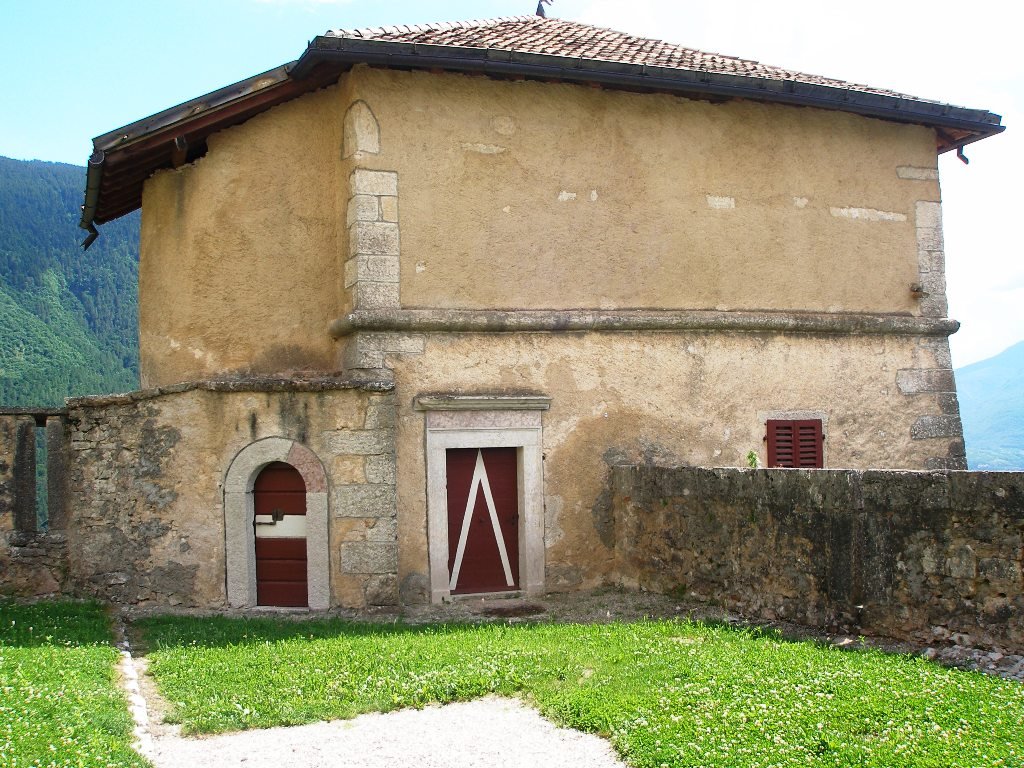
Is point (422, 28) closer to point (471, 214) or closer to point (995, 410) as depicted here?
point (471, 214)

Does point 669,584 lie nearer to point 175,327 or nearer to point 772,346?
point 772,346

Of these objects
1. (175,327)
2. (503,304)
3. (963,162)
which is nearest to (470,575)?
(503,304)

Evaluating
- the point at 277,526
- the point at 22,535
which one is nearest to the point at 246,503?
the point at 277,526

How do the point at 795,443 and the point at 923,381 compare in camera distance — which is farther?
the point at 923,381

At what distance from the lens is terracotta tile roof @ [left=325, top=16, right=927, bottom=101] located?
1025 cm

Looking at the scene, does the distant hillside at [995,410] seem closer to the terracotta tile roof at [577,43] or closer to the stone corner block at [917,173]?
the stone corner block at [917,173]

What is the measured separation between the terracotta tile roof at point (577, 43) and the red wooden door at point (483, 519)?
4.29m

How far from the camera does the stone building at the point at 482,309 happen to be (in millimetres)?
9484

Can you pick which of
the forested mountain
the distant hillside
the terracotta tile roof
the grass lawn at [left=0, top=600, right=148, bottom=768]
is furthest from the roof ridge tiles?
the distant hillside

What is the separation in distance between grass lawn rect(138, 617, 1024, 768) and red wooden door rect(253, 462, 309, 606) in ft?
4.05

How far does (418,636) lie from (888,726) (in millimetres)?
3911

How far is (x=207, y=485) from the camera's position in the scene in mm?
9383

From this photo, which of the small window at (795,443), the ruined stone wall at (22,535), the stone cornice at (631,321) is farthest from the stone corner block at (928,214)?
the ruined stone wall at (22,535)

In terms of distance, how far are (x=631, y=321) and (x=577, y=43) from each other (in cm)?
328
